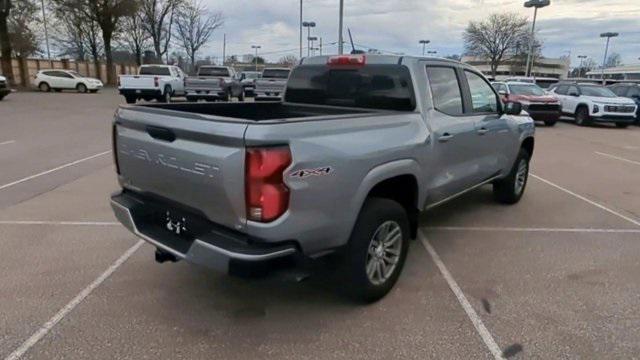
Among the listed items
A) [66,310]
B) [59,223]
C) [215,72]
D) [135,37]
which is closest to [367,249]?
[66,310]

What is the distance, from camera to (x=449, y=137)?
441 centimetres

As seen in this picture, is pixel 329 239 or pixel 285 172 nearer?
pixel 285 172

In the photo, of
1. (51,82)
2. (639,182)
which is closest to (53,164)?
(639,182)

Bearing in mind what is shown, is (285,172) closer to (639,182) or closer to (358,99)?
(358,99)

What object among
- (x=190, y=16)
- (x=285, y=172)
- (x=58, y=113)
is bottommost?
(x=58, y=113)

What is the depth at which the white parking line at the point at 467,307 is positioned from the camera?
3.15 m

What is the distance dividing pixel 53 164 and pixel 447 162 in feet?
25.2

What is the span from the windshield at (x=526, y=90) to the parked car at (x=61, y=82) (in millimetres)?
30817

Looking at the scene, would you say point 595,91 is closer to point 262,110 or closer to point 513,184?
point 513,184

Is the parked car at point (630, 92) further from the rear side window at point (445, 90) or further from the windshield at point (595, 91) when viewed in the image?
the rear side window at point (445, 90)

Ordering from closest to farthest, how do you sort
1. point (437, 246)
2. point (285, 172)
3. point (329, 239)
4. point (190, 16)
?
point (285, 172), point (329, 239), point (437, 246), point (190, 16)

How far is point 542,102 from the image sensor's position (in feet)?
60.1

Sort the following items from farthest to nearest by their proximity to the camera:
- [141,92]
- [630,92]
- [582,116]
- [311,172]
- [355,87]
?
[141,92] → [630,92] → [582,116] → [355,87] → [311,172]

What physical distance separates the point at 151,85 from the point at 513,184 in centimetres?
2008
